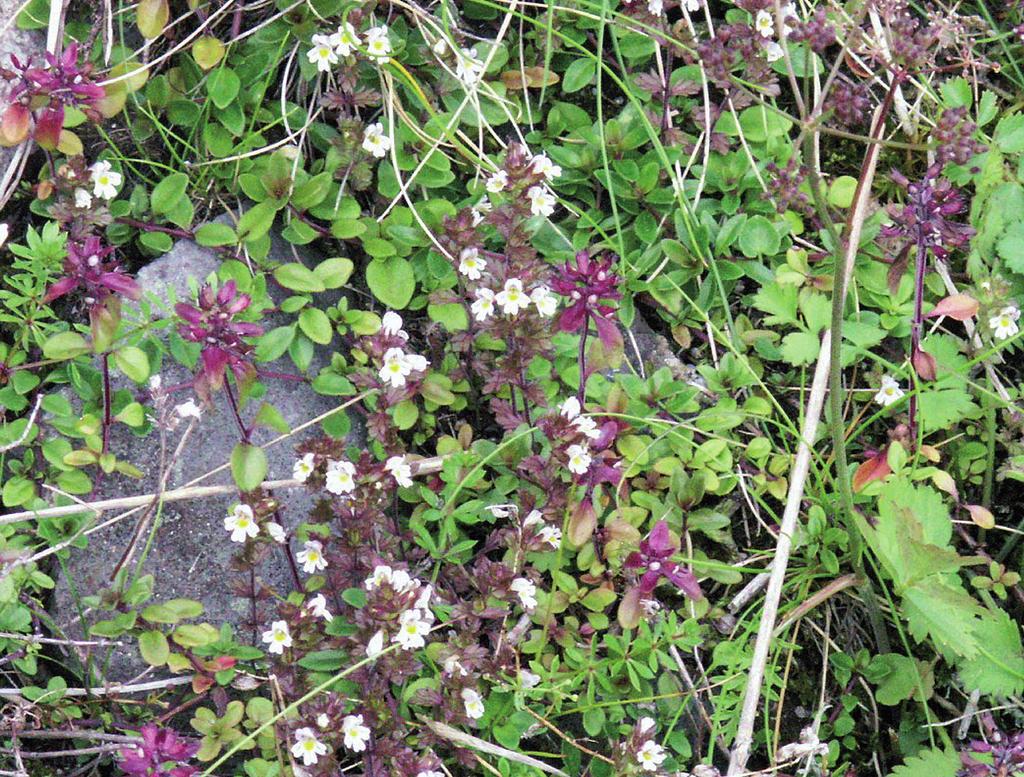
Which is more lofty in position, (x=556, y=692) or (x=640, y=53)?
(x=640, y=53)

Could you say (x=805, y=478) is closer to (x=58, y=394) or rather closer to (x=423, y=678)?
(x=423, y=678)

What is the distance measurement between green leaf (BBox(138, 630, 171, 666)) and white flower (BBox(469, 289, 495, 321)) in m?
1.24

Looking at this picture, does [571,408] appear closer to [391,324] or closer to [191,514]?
[391,324]

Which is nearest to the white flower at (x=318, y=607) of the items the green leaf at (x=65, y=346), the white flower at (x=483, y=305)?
the white flower at (x=483, y=305)

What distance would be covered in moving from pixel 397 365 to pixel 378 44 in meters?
1.00

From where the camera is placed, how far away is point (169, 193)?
3270 mm

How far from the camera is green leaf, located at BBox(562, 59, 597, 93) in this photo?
345 cm

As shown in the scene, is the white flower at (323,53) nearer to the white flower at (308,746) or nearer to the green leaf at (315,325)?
the green leaf at (315,325)

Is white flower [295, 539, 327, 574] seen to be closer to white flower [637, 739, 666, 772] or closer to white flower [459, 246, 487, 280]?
white flower [459, 246, 487, 280]

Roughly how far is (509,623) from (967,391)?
1.63m

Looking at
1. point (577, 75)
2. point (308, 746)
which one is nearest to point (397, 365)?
point (308, 746)

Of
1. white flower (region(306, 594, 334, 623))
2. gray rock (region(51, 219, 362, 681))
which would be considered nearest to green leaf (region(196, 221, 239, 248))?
gray rock (region(51, 219, 362, 681))

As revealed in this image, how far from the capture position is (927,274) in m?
3.39

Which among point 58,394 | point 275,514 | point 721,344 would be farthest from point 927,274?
point 58,394
